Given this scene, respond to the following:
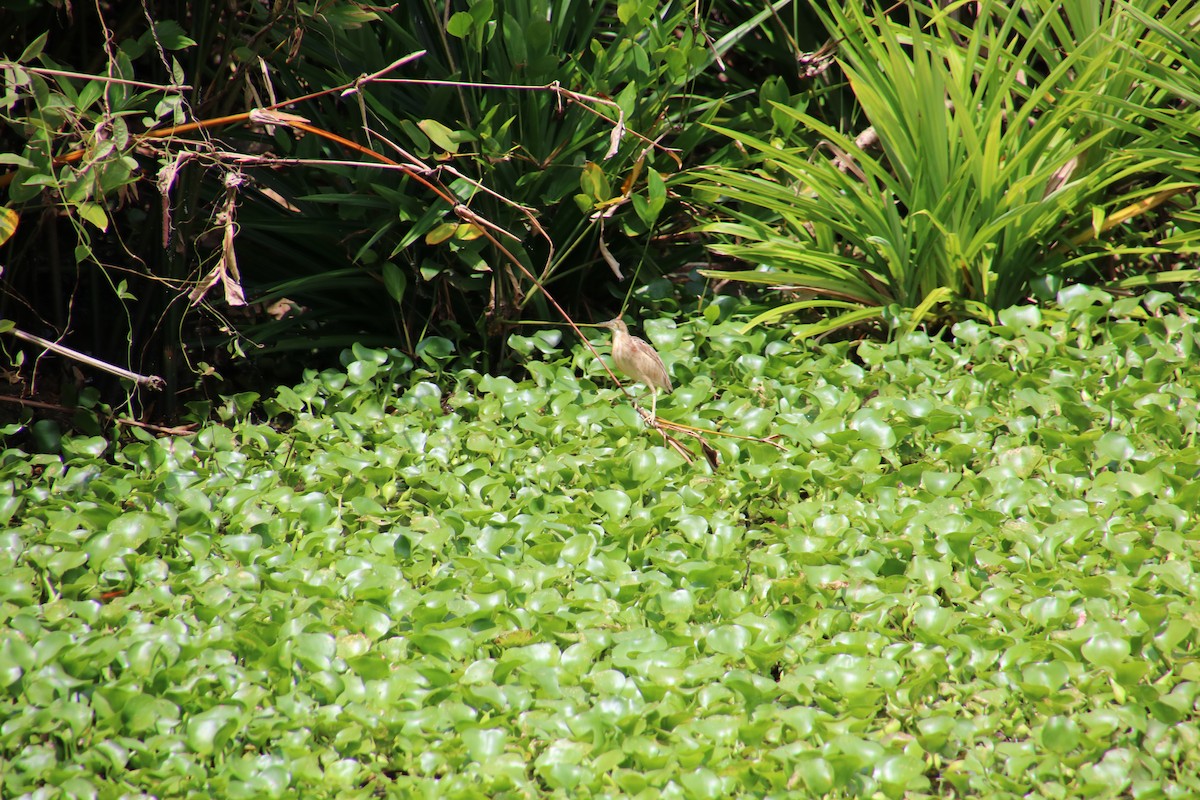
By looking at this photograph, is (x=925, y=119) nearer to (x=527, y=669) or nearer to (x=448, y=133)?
(x=448, y=133)

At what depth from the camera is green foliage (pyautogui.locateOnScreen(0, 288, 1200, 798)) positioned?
5.72 ft

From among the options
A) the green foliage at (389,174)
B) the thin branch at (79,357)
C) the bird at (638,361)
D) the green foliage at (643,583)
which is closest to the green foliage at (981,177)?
the green foliage at (643,583)

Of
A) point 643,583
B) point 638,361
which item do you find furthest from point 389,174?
point 643,583

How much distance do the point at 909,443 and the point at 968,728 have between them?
1.00 meters

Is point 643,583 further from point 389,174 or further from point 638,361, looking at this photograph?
point 389,174

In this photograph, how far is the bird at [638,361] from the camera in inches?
110

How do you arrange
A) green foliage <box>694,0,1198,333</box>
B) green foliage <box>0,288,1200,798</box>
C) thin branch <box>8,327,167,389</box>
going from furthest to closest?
green foliage <box>694,0,1198,333</box>, thin branch <box>8,327,167,389</box>, green foliage <box>0,288,1200,798</box>

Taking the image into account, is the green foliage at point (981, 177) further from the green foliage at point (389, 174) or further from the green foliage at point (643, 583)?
the green foliage at point (389, 174)

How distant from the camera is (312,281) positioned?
318 cm

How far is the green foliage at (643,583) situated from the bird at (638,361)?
0.23 feet

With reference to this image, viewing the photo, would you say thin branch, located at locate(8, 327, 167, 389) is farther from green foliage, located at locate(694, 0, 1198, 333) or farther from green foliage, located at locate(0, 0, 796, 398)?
green foliage, located at locate(694, 0, 1198, 333)

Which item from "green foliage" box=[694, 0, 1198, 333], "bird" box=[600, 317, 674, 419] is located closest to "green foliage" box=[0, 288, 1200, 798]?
"bird" box=[600, 317, 674, 419]

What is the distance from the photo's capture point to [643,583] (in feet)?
7.09

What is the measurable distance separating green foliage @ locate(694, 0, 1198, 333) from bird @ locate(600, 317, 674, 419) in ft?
1.72
